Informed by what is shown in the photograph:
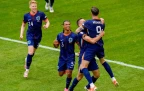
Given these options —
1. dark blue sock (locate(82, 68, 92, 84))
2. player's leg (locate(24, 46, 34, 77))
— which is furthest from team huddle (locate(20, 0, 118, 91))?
player's leg (locate(24, 46, 34, 77))

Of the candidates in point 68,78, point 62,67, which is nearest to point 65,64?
point 62,67

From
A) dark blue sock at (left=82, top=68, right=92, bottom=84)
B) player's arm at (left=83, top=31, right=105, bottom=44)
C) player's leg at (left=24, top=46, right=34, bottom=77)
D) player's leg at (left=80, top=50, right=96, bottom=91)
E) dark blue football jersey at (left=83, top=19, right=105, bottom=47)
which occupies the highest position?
dark blue football jersey at (left=83, top=19, right=105, bottom=47)

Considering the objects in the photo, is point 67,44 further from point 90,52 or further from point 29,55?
point 29,55

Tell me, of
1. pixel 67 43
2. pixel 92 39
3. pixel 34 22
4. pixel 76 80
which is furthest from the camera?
pixel 34 22

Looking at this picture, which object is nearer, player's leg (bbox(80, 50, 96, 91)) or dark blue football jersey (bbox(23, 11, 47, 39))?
player's leg (bbox(80, 50, 96, 91))

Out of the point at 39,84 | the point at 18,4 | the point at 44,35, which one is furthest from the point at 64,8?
the point at 39,84

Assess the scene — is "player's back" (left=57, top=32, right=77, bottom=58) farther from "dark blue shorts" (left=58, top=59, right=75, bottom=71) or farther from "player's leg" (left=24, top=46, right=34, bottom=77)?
"player's leg" (left=24, top=46, right=34, bottom=77)

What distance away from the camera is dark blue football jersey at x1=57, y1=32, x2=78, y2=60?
14609mm

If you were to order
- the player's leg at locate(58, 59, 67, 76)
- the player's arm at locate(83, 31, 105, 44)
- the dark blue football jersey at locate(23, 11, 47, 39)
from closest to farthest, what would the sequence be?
the player's arm at locate(83, 31, 105, 44) → the player's leg at locate(58, 59, 67, 76) → the dark blue football jersey at locate(23, 11, 47, 39)

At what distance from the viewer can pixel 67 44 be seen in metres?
14.7

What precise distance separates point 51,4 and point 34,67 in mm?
7752

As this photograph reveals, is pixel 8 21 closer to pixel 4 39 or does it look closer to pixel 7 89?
pixel 4 39

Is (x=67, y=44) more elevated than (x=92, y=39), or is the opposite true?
(x=92, y=39)

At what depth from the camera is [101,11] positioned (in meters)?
24.5
